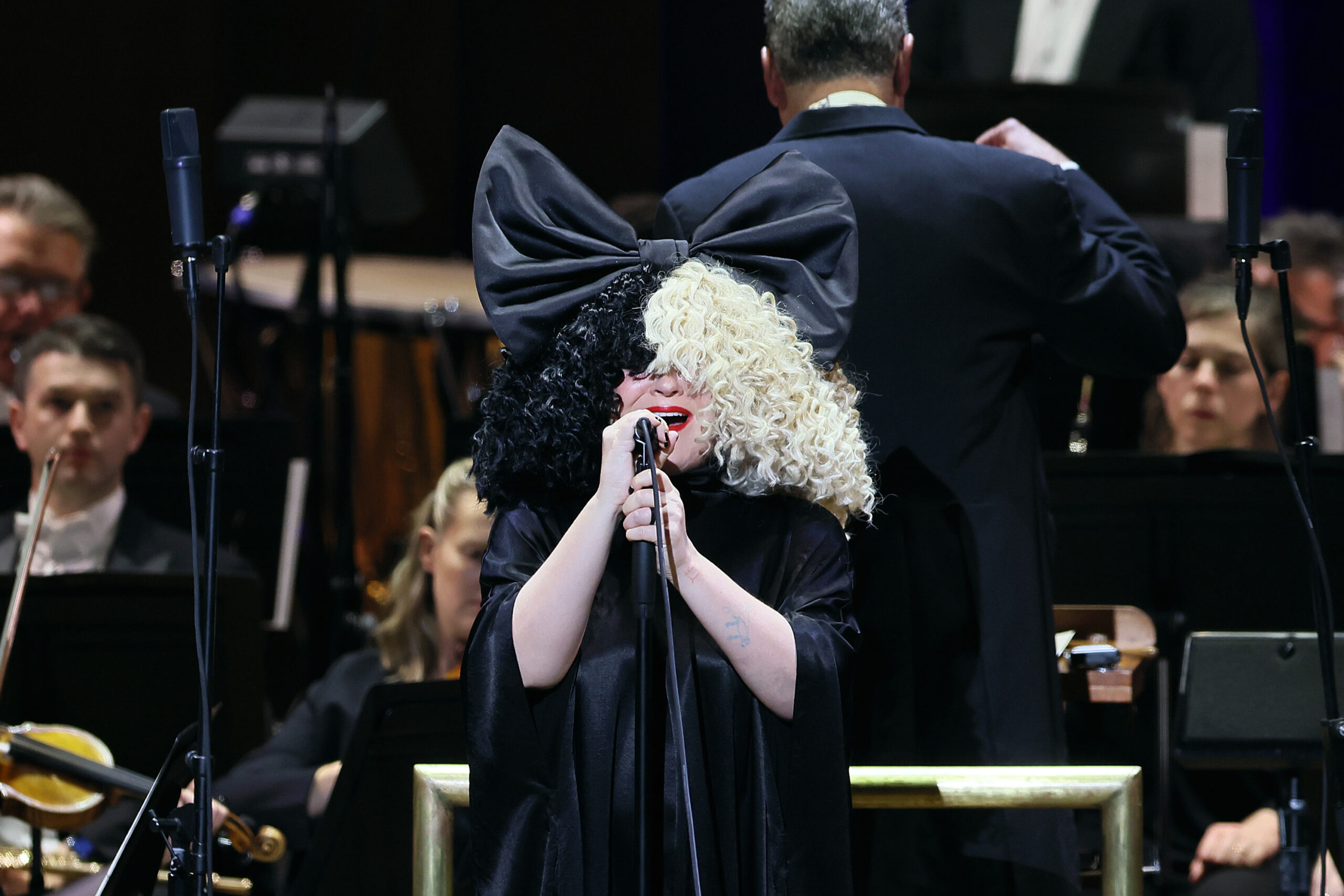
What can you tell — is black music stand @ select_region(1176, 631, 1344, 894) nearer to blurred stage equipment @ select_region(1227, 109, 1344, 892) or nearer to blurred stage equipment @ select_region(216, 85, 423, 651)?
blurred stage equipment @ select_region(1227, 109, 1344, 892)

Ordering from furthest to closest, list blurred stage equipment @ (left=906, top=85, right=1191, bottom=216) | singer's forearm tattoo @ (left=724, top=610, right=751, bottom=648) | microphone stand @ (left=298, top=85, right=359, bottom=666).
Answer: microphone stand @ (left=298, top=85, right=359, bottom=666) < blurred stage equipment @ (left=906, top=85, right=1191, bottom=216) < singer's forearm tattoo @ (left=724, top=610, right=751, bottom=648)

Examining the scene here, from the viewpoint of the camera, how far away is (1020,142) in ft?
8.23

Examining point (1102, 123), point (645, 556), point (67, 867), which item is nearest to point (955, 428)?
point (645, 556)

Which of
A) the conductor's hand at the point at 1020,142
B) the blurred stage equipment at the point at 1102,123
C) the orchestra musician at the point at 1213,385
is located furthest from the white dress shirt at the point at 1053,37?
the conductor's hand at the point at 1020,142

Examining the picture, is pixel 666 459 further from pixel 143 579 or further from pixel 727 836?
pixel 143 579

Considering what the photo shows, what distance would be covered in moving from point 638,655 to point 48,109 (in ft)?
19.3

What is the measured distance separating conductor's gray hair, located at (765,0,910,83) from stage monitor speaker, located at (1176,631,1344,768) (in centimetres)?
105

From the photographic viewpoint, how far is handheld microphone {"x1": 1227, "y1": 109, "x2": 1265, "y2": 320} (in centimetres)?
211

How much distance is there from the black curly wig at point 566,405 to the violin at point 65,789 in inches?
47.8

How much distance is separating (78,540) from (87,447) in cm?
23

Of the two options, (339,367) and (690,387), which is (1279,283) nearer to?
(690,387)

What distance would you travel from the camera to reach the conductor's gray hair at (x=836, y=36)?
2.35 m

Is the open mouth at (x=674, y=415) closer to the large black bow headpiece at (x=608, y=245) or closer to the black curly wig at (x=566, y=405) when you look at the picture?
the black curly wig at (x=566, y=405)

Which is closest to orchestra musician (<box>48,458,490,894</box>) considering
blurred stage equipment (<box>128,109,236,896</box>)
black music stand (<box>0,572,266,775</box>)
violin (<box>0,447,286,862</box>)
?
black music stand (<box>0,572,266,775</box>)
